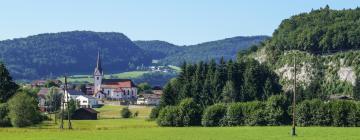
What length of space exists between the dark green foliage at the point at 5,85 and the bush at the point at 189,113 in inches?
1370

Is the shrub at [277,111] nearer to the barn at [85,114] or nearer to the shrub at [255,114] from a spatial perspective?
the shrub at [255,114]

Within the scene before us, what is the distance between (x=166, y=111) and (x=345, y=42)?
99.3m

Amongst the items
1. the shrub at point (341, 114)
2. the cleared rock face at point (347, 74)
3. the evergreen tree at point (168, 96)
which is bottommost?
the shrub at point (341, 114)

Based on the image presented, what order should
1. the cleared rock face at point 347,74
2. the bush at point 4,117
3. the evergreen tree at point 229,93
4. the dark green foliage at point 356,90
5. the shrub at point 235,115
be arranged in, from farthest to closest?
the cleared rock face at point 347,74 → the dark green foliage at point 356,90 → the evergreen tree at point 229,93 → the bush at point 4,117 → the shrub at point 235,115

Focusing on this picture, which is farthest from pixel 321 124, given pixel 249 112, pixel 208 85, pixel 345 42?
pixel 345 42

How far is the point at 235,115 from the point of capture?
108812 mm

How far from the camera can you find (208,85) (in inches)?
6093

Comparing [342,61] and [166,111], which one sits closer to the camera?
[166,111]

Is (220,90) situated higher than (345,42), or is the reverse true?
(345,42)

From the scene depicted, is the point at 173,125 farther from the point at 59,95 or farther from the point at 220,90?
the point at 59,95

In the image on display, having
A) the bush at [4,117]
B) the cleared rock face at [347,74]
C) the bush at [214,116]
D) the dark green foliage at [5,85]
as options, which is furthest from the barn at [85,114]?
the cleared rock face at [347,74]

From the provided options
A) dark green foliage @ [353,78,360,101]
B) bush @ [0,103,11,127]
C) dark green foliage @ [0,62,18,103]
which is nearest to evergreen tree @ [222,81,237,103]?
dark green foliage @ [353,78,360,101]

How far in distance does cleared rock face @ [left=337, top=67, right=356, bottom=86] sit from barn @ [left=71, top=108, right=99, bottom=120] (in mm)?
69788

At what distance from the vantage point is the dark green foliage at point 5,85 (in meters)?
126
